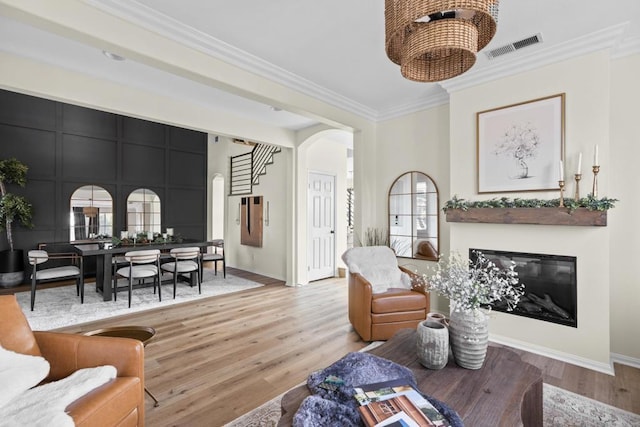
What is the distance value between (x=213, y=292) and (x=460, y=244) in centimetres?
381

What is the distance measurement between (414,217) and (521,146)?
5.17 ft

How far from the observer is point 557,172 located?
285 cm

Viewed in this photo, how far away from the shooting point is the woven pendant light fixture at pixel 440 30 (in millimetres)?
1326

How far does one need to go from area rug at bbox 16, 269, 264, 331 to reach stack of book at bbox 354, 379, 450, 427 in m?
3.82

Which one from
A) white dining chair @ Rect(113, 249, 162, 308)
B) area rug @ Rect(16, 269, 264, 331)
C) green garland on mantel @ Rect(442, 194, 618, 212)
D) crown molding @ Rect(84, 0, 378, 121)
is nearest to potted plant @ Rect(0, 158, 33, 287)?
area rug @ Rect(16, 269, 264, 331)

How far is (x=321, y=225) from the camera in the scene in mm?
6184

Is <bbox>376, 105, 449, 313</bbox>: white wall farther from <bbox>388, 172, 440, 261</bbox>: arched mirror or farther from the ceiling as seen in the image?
the ceiling

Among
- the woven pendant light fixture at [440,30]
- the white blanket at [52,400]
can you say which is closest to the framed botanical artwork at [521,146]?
the woven pendant light fixture at [440,30]

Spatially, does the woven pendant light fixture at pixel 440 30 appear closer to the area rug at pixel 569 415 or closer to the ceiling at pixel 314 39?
the ceiling at pixel 314 39

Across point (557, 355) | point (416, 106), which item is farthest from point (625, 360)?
point (416, 106)

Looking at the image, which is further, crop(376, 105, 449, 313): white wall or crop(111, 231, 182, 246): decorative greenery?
crop(111, 231, 182, 246): decorative greenery

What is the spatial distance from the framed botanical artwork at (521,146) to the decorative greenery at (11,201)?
6815 mm

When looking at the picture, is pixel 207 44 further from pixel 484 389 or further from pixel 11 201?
pixel 11 201

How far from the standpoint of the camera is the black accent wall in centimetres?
535
